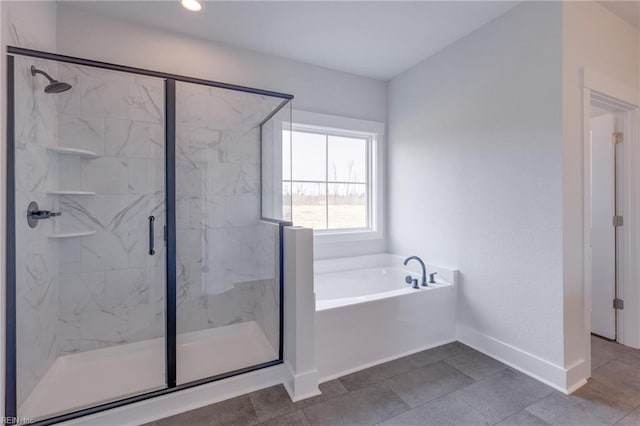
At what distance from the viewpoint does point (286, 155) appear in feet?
8.96

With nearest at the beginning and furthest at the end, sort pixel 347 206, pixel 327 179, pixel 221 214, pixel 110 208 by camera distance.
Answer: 1. pixel 110 208
2. pixel 221 214
3. pixel 327 179
4. pixel 347 206

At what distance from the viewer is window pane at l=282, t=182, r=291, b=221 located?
7.75 feet

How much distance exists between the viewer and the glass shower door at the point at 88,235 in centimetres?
167

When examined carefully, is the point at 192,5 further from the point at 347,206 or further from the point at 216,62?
the point at 347,206

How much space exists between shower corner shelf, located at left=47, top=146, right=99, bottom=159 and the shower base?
1.48 meters

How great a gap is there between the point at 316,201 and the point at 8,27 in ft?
7.97

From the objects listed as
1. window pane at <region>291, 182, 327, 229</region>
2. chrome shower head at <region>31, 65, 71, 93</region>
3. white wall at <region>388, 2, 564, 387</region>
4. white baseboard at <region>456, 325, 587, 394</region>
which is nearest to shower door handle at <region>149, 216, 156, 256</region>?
chrome shower head at <region>31, 65, 71, 93</region>

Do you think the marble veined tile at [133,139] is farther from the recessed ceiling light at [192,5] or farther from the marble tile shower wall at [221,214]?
the recessed ceiling light at [192,5]

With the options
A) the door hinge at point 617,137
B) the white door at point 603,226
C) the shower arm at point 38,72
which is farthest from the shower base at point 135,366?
the door hinge at point 617,137

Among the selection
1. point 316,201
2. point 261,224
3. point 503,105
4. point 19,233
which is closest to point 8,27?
point 19,233

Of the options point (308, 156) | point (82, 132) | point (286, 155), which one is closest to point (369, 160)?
point (308, 156)

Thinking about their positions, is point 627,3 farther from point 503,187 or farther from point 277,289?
point 277,289

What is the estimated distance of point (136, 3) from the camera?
81.1 inches

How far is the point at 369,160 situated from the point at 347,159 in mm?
290
